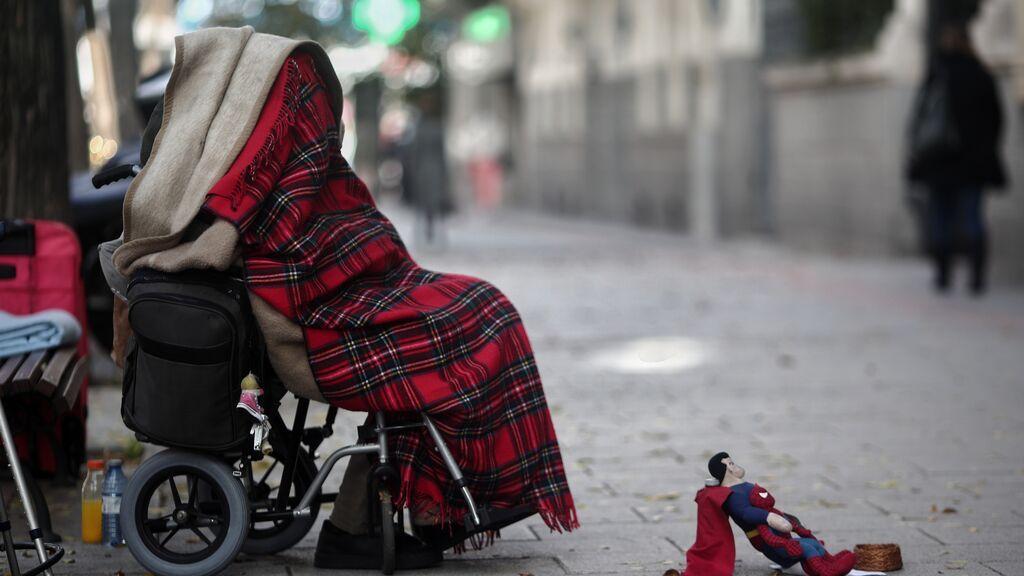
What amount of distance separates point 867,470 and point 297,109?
10.1ft

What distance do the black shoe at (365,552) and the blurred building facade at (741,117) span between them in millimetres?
10362

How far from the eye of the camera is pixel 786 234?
65.6 ft

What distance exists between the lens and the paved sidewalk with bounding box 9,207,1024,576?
18.6 ft

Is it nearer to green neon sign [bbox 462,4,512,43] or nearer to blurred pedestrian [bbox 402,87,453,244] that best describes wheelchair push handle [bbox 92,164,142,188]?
blurred pedestrian [bbox 402,87,453,244]

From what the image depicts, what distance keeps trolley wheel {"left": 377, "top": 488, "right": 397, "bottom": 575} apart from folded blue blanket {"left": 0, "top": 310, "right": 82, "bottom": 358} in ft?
4.70

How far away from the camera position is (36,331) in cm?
588

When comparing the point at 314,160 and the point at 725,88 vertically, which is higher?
the point at 314,160

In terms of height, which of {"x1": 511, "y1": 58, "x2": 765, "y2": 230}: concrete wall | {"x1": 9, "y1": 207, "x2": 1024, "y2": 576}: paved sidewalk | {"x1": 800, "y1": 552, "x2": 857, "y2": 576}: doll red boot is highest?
{"x1": 800, "y1": 552, "x2": 857, "y2": 576}: doll red boot

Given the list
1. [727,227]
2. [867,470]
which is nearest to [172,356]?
[867,470]

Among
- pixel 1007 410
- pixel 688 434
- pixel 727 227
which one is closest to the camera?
pixel 688 434

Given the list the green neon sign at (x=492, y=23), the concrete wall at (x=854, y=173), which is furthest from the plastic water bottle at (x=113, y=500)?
the green neon sign at (x=492, y=23)

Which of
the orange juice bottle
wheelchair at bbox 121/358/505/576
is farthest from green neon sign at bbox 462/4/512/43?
wheelchair at bbox 121/358/505/576

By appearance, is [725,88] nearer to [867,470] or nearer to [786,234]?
[786,234]

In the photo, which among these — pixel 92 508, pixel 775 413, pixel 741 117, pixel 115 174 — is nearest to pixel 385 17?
pixel 741 117
